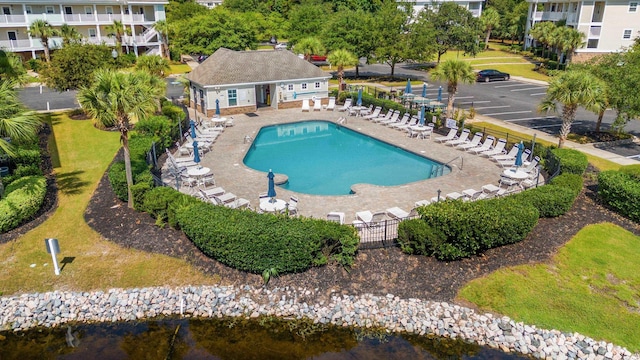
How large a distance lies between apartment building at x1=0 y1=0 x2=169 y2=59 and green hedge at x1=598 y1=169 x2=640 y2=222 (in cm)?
5725

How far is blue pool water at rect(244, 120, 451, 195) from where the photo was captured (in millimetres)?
22234

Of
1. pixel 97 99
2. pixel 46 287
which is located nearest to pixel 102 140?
pixel 97 99

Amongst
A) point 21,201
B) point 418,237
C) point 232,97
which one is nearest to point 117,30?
point 232,97

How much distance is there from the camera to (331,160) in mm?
25703

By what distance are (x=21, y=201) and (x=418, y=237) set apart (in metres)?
14.5

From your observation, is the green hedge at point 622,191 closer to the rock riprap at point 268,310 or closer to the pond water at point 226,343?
the rock riprap at point 268,310

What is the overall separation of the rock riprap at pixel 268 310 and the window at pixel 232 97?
22137 millimetres

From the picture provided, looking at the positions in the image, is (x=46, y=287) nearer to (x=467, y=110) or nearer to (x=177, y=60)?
(x=467, y=110)

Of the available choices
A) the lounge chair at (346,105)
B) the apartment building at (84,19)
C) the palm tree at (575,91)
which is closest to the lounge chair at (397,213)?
the palm tree at (575,91)

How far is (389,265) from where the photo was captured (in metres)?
14.8

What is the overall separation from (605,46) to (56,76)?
2313 inches

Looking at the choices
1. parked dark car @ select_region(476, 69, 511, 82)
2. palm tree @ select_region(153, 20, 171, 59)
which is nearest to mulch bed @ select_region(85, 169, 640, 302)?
parked dark car @ select_region(476, 69, 511, 82)

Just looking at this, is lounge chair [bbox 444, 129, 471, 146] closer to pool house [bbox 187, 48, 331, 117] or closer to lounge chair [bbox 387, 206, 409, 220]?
lounge chair [bbox 387, 206, 409, 220]

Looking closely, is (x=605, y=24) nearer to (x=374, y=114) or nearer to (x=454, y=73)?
(x=454, y=73)
